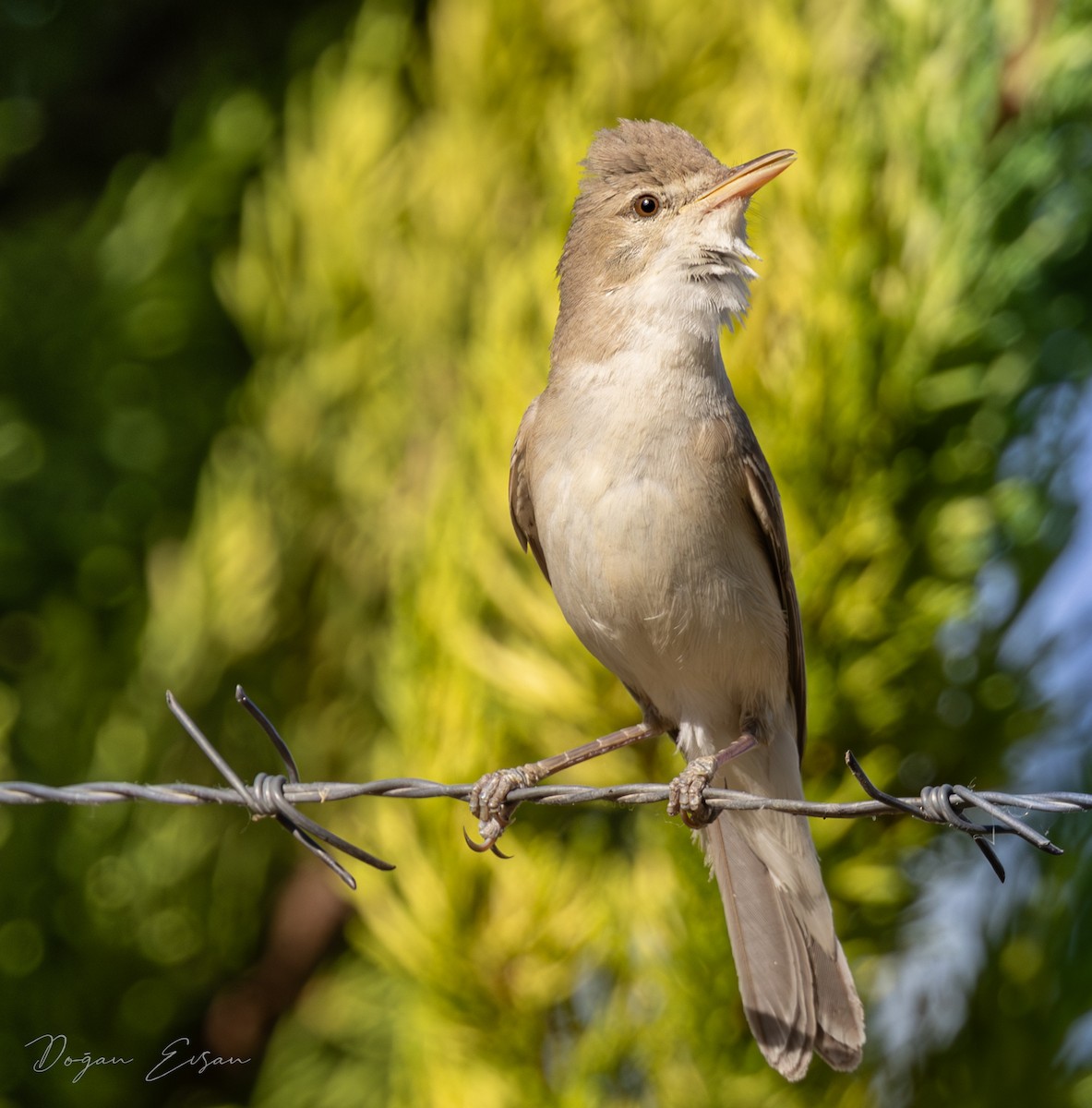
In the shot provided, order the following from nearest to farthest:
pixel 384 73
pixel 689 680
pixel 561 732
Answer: pixel 689 680
pixel 561 732
pixel 384 73

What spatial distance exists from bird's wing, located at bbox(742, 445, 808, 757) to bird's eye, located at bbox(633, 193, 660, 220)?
2.09 ft

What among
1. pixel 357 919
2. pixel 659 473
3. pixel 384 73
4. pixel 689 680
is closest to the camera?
pixel 659 473

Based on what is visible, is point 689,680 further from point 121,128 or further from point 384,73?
point 121,128

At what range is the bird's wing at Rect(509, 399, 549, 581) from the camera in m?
2.76

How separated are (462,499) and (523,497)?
39 centimetres

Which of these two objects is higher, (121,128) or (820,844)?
(121,128)

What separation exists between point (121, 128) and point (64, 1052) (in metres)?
3.24

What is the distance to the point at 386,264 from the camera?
12.7ft

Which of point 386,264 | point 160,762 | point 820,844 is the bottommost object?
point 160,762

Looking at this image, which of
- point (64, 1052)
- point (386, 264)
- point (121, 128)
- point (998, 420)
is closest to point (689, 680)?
point (998, 420)

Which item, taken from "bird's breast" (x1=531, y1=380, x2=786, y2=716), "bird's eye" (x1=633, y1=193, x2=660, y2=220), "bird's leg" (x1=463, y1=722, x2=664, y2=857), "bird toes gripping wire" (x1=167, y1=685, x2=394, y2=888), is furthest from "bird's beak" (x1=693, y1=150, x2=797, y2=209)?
"bird toes gripping wire" (x1=167, y1=685, x2=394, y2=888)

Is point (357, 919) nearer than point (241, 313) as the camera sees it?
Yes

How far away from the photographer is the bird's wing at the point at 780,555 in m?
2.57
